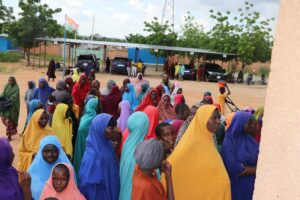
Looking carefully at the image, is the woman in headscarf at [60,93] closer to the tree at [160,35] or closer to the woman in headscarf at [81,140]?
the woman in headscarf at [81,140]

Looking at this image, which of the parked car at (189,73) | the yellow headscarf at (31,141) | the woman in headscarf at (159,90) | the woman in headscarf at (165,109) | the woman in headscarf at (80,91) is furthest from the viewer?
the parked car at (189,73)

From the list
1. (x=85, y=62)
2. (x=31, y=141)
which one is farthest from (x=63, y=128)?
(x=85, y=62)

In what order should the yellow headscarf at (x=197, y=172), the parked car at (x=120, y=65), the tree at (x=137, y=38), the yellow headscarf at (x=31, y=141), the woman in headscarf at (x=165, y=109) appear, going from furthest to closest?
the tree at (x=137, y=38)
the parked car at (x=120, y=65)
the woman in headscarf at (x=165, y=109)
the yellow headscarf at (x=31, y=141)
the yellow headscarf at (x=197, y=172)

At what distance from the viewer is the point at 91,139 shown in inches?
145

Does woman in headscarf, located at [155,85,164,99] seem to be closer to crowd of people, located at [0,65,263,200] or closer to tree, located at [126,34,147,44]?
crowd of people, located at [0,65,263,200]

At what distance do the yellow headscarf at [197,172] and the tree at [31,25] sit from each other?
29.7m

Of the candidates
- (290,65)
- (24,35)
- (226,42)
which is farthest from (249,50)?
(290,65)

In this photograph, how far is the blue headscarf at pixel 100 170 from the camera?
342 cm

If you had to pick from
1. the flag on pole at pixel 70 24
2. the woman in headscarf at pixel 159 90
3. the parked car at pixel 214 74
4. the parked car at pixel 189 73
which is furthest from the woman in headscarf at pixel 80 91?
the parked car at pixel 214 74

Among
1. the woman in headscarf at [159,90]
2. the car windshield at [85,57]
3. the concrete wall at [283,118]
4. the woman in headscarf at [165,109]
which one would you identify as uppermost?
the concrete wall at [283,118]

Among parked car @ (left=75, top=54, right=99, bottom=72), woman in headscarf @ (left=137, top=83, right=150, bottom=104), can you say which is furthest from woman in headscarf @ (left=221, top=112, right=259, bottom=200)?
parked car @ (left=75, top=54, right=99, bottom=72)

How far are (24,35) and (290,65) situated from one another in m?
31.7

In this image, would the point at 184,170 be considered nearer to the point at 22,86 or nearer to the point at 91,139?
the point at 91,139

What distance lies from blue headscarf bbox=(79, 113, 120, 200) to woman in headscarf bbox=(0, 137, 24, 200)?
0.71 metres
